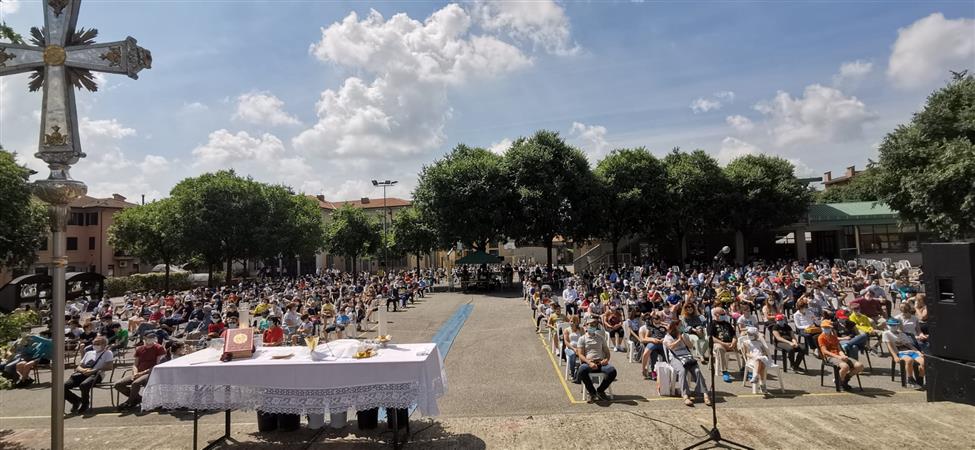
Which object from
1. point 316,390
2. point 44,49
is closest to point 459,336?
point 316,390

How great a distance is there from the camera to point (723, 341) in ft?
32.0

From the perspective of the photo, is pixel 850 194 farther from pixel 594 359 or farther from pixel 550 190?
pixel 594 359

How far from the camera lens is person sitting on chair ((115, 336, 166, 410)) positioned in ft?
27.6

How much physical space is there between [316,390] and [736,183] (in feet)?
133

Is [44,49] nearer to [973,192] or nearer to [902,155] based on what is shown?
[973,192]

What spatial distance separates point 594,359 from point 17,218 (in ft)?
109

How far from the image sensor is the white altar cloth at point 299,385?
5738 millimetres

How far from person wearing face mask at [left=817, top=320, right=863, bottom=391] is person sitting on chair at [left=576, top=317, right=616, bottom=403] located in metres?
4.02

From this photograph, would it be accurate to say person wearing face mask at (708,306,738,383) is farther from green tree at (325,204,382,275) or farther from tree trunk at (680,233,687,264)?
green tree at (325,204,382,275)

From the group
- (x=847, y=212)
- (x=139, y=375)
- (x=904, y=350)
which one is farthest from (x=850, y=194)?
(x=139, y=375)

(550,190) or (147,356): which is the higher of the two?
(550,190)

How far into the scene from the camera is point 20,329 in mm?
5855

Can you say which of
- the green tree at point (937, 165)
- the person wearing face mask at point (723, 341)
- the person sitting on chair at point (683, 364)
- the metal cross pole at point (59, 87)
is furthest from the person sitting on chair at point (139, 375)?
the green tree at point (937, 165)

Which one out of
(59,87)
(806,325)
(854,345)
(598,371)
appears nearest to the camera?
(59,87)
